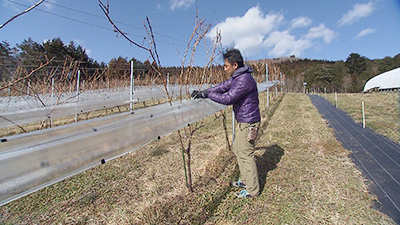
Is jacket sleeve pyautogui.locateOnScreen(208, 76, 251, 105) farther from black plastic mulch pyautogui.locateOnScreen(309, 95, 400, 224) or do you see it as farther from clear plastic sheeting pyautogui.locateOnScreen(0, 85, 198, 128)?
black plastic mulch pyautogui.locateOnScreen(309, 95, 400, 224)

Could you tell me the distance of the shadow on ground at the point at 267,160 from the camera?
244 cm

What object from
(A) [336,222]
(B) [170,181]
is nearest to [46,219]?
(B) [170,181]

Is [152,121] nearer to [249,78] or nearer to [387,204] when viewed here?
[249,78]

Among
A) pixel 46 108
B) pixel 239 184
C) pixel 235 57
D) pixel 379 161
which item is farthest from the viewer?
pixel 46 108

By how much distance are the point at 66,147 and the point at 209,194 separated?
145cm

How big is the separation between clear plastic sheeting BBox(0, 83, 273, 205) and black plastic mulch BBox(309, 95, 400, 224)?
2.42 m

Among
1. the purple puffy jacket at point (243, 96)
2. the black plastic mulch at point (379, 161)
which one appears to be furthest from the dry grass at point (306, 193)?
the purple puffy jacket at point (243, 96)

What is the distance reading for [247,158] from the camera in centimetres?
192

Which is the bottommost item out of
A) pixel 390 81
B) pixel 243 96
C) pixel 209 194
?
pixel 209 194

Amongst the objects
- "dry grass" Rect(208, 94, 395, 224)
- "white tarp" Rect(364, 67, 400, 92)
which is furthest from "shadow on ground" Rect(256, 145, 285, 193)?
"white tarp" Rect(364, 67, 400, 92)

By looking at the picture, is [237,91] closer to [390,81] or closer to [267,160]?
[267,160]

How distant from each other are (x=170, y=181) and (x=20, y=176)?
62.5 inches

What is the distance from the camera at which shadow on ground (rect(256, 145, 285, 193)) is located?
2438 mm

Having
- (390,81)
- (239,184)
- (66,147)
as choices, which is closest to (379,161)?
(239,184)
